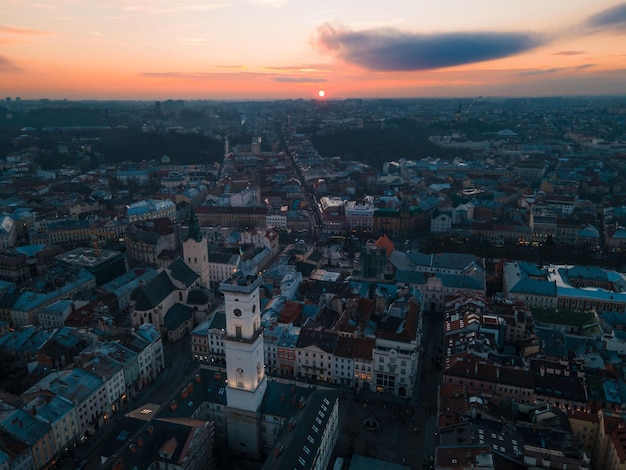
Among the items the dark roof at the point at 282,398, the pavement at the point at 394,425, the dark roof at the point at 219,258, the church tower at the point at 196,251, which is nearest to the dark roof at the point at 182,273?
the church tower at the point at 196,251

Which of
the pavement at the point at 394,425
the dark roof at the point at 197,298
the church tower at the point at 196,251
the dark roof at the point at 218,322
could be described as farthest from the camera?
the church tower at the point at 196,251

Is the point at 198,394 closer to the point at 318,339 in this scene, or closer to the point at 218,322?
the point at 218,322

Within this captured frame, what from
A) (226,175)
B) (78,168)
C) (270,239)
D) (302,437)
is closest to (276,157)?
(226,175)

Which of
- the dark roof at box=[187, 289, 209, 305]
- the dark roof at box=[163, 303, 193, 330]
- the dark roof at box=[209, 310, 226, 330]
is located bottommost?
the dark roof at box=[163, 303, 193, 330]

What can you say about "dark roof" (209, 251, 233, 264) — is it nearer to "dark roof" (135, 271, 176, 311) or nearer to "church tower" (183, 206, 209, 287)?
"church tower" (183, 206, 209, 287)

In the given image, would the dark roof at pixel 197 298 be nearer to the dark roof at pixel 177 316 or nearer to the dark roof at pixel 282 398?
the dark roof at pixel 177 316

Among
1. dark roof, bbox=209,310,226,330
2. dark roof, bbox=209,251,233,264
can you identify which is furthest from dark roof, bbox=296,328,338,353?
dark roof, bbox=209,251,233,264
